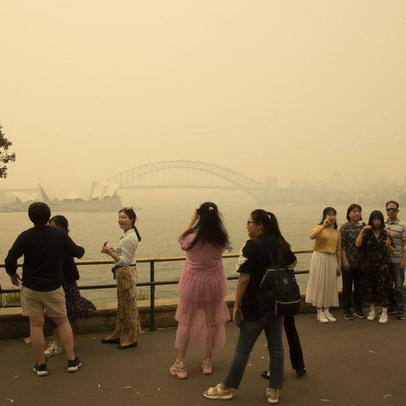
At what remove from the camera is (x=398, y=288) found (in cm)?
565

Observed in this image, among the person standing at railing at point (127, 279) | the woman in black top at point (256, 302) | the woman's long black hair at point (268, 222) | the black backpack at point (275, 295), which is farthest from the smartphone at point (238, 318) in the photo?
the person standing at railing at point (127, 279)

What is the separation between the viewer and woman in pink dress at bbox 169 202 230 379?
3723mm

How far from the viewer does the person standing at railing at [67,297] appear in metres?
4.21

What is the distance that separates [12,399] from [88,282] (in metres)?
22.6

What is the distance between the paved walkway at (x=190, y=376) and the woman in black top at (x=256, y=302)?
0.15m

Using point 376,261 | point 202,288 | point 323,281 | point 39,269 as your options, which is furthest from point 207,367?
point 376,261

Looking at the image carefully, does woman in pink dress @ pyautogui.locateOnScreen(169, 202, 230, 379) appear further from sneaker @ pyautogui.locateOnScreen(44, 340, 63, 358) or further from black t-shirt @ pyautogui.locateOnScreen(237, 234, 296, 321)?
sneaker @ pyautogui.locateOnScreen(44, 340, 63, 358)

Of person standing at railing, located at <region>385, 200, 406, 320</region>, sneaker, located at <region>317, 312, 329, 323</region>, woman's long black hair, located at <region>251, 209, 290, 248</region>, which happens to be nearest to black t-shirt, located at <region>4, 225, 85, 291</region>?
woman's long black hair, located at <region>251, 209, 290, 248</region>

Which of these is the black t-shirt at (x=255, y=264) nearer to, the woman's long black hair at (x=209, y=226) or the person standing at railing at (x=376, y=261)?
the woman's long black hair at (x=209, y=226)

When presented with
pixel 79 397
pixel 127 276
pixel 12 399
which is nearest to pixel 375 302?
pixel 127 276

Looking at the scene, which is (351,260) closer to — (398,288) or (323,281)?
(323,281)

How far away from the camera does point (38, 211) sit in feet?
12.2

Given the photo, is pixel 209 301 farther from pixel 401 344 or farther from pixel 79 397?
pixel 401 344

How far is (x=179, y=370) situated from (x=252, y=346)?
2.57 feet
